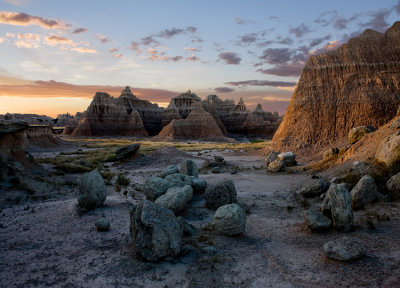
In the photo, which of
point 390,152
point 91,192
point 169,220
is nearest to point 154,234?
point 169,220

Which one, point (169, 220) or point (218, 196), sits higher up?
point (169, 220)

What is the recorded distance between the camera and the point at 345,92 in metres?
23.3

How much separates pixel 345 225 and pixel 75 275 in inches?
248

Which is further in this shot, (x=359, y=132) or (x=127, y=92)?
(x=127, y=92)

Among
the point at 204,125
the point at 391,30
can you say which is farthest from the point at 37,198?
the point at 204,125

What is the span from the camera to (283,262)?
5.60 m

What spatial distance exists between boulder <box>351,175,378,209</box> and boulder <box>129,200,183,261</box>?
6.21 meters

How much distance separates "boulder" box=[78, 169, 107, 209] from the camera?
8648 millimetres

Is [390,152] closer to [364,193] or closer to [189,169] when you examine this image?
[364,193]

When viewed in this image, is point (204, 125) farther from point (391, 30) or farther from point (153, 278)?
point (153, 278)

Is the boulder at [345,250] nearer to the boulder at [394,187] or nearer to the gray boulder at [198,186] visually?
the boulder at [394,187]

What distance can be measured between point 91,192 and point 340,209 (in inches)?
291

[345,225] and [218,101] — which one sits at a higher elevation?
[218,101]

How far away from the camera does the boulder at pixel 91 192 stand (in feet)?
28.4
